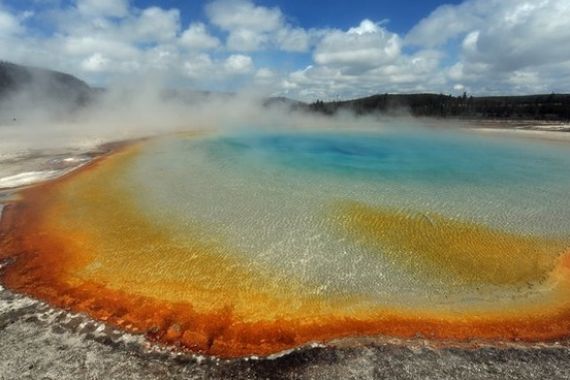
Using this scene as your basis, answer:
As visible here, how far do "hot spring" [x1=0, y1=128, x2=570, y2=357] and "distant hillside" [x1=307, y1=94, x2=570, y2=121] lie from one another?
151 ft

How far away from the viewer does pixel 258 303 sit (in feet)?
19.3

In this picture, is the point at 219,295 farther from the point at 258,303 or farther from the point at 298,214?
the point at 298,214

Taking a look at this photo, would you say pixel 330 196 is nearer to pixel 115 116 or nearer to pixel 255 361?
pixel 255 361

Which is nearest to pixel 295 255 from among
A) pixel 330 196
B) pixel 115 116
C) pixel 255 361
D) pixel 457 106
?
pixel 255 361

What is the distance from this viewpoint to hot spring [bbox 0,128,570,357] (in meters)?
5.39

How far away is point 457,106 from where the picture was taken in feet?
201

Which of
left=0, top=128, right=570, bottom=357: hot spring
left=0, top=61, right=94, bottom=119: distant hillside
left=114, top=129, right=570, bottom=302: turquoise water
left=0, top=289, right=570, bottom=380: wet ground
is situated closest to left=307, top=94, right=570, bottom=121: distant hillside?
left=114, top=129, right=570, bottom=302: turquoise water

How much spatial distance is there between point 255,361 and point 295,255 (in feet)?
10.1

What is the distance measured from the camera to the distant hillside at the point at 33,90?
165 feet

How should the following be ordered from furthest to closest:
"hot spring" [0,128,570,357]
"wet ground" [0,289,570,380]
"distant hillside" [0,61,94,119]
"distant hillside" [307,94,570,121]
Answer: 1. "distant hillside" [307,94,570,121]
2. "distant hillside" [0,61,94,119]
3. "hot spring" [0,128,570,357]
4. "wet ground" [0,289,570,380]

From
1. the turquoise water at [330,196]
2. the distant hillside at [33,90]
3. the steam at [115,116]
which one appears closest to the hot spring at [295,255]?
the turquoise water at [330,196]

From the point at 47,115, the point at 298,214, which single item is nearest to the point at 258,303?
the point at 298,214

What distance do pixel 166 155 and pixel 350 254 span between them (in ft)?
49.2

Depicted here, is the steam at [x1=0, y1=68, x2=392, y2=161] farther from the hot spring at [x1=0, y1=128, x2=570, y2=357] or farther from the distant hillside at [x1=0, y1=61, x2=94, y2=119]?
the hot spring at [x1=0, y1=128, x2=570, y2=357]
